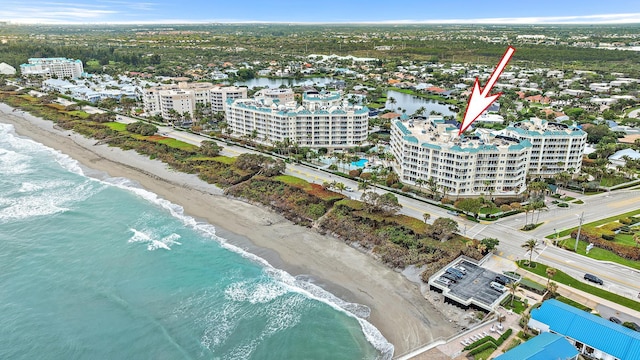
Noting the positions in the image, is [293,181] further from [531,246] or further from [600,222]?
[600,222]

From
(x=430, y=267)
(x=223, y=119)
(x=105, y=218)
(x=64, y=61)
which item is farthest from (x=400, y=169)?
(x=64, y=61)

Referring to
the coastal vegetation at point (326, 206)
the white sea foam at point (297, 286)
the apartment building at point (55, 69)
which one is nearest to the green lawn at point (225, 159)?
the coastal vegetation at point (326, 206)

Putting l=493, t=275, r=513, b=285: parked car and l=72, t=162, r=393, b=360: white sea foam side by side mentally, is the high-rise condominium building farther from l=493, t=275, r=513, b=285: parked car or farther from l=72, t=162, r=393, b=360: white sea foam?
l=72, t=162, r=393, b=360: white sea foam

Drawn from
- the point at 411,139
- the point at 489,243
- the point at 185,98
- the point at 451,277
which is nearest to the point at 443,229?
the point at 489,243

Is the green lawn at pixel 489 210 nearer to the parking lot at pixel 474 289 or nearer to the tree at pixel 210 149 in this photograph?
the parking lot at pixel 474 289

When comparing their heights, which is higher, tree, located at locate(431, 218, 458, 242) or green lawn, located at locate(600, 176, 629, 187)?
tree, located at locate(431, 218, 458, 242)

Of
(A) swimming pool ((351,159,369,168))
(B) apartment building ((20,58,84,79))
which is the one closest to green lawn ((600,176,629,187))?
(A) swimming pool ((351,159,369,168))

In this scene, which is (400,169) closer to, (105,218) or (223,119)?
(105,218)
